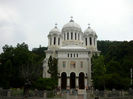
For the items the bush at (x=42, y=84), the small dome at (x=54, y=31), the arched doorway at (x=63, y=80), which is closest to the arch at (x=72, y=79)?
the arched doorway at (x=63, y=80)

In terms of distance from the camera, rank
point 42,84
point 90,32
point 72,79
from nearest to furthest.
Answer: point 42,84, point 72,79, point 90,32

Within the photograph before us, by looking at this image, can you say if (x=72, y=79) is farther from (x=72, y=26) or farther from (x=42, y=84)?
(x=42, y=84)

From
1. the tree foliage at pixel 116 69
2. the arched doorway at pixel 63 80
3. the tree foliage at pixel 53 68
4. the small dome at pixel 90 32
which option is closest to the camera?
the tree foliage at pixel 116 69

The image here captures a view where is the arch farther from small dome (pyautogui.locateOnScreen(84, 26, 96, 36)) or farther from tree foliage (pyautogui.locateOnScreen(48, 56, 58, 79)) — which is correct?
small dome (pyautogui.locateOnScreen(84, 26, 96, 36))

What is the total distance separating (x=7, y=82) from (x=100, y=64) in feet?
59.4

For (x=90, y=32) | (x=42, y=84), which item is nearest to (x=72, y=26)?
(x=90, y=32)

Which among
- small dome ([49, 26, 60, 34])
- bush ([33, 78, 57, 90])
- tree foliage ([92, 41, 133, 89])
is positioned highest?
small dome ([49, 26, 60, 34])

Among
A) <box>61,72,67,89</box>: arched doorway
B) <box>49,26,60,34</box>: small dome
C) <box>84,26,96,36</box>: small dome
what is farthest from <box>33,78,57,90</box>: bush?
<box>84,26,96,36</box>: small dome

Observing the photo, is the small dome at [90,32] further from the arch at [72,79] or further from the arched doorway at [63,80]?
the arched doorway at [63,80]

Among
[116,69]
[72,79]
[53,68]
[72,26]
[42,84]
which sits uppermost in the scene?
[72,26]

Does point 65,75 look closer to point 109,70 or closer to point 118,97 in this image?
point 109,70

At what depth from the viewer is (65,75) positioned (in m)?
45.6

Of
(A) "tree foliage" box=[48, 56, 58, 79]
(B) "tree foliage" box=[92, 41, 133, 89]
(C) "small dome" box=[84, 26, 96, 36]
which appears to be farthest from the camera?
(C) "small dome" box=[84, 26, 96, 36]

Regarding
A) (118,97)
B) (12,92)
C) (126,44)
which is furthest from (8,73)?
(126,44)
